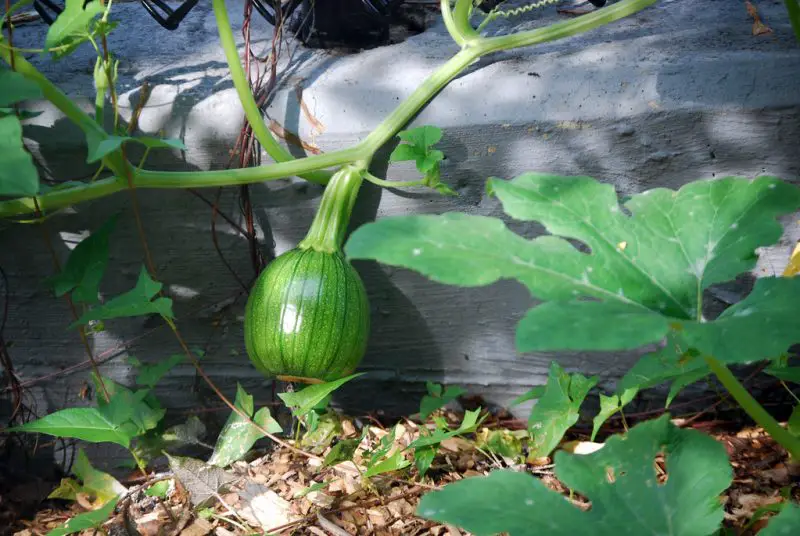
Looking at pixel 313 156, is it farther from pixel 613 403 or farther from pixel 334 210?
pixel 613 403

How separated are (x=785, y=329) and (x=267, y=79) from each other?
4.61 feet

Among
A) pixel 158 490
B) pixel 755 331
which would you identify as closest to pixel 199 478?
pixel 158 490

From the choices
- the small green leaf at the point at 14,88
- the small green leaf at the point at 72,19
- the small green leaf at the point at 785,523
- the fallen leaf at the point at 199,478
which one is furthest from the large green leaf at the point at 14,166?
the small green leaf at the point at 785,523

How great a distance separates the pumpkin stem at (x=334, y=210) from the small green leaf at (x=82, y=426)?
0.54m

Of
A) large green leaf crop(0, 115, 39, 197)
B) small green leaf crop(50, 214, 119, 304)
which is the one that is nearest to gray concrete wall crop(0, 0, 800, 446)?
small green leaf crop(50, 214, 119, 304)

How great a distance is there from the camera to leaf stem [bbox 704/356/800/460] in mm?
918

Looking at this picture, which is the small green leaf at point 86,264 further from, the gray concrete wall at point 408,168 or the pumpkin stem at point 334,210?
the pumpkin stem at point 334,210

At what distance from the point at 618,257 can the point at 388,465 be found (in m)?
0.68

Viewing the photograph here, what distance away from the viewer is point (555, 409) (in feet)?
4.92

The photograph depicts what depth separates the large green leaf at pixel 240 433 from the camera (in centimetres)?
158

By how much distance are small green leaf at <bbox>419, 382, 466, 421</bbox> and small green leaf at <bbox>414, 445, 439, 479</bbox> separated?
218 millimetres

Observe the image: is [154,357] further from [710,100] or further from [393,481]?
[710,100]

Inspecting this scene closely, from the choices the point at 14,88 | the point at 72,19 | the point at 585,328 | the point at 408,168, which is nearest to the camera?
the point at 585,328

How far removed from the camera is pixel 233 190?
174 centimetres
